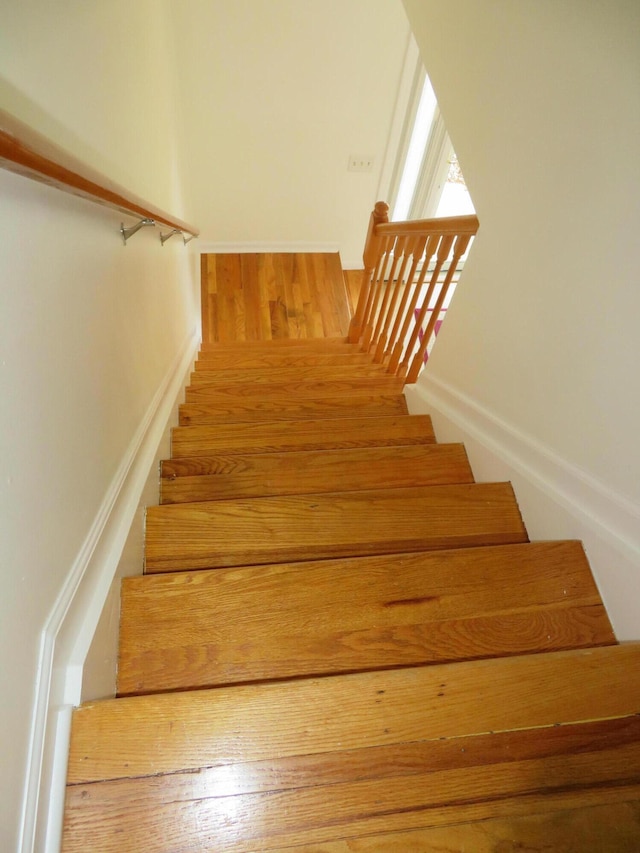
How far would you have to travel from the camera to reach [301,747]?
78 cm

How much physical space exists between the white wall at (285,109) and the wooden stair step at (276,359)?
1648mm

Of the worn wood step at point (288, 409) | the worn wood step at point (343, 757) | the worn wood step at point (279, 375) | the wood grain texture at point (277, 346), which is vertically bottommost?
the worn wood step at point (343, 757)

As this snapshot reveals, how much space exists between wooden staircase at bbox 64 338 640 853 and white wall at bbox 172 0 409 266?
9.53 feet

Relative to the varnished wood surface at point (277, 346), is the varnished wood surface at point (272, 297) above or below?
above

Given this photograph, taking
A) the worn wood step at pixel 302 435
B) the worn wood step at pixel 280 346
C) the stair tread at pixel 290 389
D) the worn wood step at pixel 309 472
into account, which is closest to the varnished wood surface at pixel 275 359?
the worn wood step at pixel 280 346

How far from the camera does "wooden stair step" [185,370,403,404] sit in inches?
88.1

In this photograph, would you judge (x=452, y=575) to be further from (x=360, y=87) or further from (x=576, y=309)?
(x=360, y=87)

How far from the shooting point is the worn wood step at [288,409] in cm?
200

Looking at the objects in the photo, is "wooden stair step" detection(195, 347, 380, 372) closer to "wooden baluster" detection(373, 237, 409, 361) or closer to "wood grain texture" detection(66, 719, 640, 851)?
"wooden baluster" detection(373, 237, 409, 361)

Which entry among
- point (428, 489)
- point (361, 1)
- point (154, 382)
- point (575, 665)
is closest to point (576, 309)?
point (428, 489)

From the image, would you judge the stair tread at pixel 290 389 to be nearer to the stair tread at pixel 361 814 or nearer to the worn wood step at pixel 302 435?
the worn wood step at pixel 302 435

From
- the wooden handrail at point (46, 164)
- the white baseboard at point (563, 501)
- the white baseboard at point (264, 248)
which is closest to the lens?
the wooden handrail at point (46, 164)

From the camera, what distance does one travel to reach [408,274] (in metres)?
2.58

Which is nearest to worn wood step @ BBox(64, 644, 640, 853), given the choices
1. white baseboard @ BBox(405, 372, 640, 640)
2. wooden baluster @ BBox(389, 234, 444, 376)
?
white baseboard @ BBox(405, 372, 640, 640)
